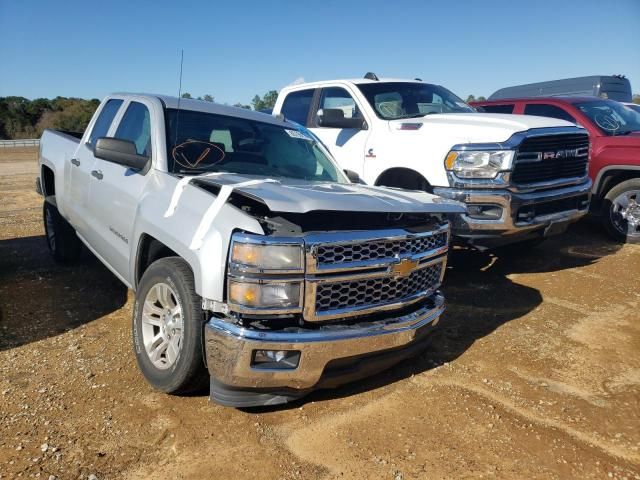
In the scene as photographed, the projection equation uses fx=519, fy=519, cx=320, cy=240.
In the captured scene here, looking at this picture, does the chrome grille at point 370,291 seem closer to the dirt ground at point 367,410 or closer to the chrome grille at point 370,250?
the chrome grille at point 370,250

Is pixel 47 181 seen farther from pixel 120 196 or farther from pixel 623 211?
pixel 623 211

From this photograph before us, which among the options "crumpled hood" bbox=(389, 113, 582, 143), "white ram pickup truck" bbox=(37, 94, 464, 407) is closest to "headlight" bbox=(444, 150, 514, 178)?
"crumpled hood" bbox=(389, 113, 582, 143)

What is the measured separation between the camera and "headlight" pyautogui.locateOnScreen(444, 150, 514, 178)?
505 cm

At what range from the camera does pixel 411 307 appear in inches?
131

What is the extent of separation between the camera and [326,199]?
2.84 m

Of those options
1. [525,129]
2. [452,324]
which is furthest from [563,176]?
[452,324]

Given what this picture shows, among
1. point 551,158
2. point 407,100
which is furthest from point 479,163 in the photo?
point 407,100

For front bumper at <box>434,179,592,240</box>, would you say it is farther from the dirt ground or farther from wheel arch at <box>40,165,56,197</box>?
wheel arch at <box>40,165,56,197</box>

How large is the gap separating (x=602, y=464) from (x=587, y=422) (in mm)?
417

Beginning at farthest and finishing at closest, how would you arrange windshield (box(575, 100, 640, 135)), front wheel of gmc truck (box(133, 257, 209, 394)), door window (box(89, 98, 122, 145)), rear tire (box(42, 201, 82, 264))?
1. windshield (box(575, 100, 640, 135))
2. rear tire (box(42, 201, 82, 264))
3. door window (box(89, 98, 122, 145))
4. front wheel of gmc truck (box(133, 257, 209, 394))

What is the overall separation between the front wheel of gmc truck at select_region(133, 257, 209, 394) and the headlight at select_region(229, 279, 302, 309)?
0.32 metres

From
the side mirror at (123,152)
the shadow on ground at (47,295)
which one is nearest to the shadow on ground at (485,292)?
the side mirror at (123,152)

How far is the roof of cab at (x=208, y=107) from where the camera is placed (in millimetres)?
4129

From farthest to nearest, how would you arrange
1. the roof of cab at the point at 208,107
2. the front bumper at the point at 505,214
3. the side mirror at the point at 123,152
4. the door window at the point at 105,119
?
the front bumper at the point at 505,214
the door window at the point at 105,119
the roof of cab at the point at 208,107
the side mirror at the point at 123,152
